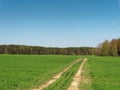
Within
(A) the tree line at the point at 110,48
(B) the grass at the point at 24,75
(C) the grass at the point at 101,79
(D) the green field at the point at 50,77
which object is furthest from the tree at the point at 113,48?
(C) the grass at the point at 101,79

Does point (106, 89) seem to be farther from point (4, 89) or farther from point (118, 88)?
point (4, 89)

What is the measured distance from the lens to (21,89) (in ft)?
58.1

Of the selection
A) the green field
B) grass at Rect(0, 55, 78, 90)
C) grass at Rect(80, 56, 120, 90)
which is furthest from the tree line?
grass at Rect(80, 56, 120, 90)

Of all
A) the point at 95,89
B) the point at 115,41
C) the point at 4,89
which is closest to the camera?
the point at 4,89

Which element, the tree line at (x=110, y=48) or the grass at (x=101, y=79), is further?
the tree line at (x=110, y=48)

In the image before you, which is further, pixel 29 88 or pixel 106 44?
pixel 106 44

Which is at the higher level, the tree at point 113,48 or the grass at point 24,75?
the tree at point 113,48

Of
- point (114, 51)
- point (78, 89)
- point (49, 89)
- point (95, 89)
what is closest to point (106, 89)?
point (95, 89)

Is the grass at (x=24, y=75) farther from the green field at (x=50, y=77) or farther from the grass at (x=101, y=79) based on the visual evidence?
the grass at (x=101, y=79)

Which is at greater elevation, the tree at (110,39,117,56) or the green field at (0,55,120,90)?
the tree at (110,39,117,56)

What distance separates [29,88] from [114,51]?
501 feet

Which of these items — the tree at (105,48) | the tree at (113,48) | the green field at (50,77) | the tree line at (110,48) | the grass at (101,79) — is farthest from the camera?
the tree at (105,48)

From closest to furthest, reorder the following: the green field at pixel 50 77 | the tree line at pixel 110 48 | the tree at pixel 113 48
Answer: the green field at pixel 50 77 → the tree at pixel 113 48 → the tree line at pixel 110 48

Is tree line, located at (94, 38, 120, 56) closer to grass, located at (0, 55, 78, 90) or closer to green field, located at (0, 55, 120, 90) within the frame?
grass, located at (0, 55, 78, 90)
